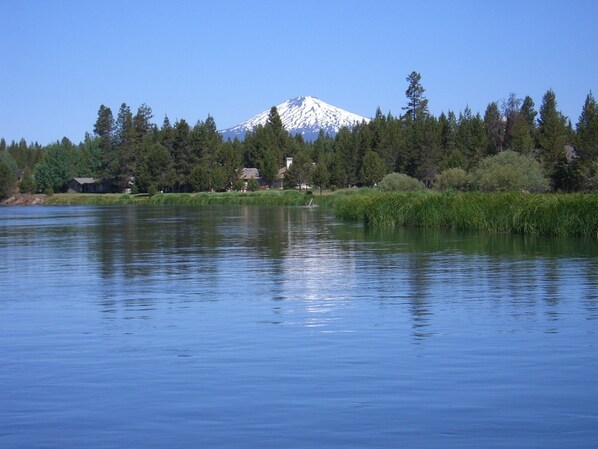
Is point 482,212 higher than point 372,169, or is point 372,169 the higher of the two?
point 372,169

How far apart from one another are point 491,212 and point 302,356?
3648cm

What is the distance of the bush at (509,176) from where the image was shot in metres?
75.9

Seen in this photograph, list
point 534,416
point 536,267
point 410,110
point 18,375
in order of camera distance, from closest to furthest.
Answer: point 534,416, point 18,375, point 536,267, point 410,110

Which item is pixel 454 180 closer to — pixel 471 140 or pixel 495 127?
pixel 471 140

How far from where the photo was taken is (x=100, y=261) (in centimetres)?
3459

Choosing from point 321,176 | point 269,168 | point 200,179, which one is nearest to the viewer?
point 321,176

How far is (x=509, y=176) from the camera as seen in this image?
75688 millimetres

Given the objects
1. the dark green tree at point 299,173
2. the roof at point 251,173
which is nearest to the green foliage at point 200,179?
the dark green tree at point 299,173

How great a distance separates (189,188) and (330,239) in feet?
396

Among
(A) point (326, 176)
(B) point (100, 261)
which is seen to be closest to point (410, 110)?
(A) point (326, 176)

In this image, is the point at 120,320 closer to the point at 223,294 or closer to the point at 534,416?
the point at 223,294

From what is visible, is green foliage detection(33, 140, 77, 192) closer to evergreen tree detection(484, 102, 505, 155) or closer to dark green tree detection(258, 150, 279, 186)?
dark green tree detection(258, 150, 279, 186)

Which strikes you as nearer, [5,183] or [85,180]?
[5,183]

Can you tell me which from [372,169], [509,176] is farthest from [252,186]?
[509,176]
